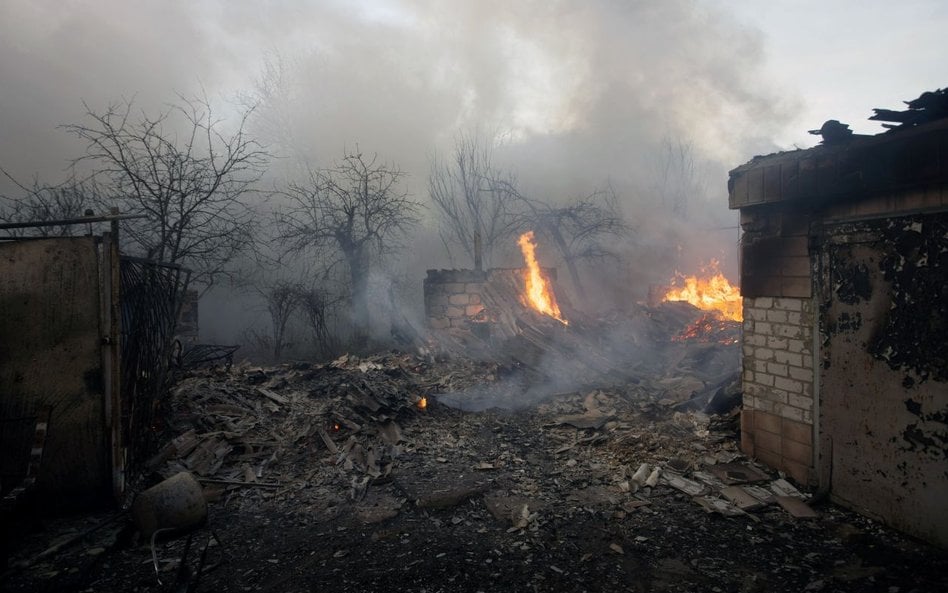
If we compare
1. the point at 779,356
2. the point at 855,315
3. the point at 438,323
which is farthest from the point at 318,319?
the point at 855,315

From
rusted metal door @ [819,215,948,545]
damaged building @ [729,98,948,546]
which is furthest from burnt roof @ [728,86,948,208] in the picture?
rusted metal door @ [819,215,948,545]

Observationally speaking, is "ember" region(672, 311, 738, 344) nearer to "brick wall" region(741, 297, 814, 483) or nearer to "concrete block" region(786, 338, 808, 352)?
"brick wall" region(741, 297, 814, 483)

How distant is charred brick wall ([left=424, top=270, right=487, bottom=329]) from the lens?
46.3 ft

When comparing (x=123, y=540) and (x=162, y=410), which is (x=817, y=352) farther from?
(x=162, y=410)

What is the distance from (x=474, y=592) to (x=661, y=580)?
58.2 inches

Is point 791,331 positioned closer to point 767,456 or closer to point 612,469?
point 767,456

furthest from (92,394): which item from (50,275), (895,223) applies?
(895,223)

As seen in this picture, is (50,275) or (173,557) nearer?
(173,557)

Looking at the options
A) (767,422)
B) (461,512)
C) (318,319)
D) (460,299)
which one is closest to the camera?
(461,512)

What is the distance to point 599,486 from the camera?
5547mm

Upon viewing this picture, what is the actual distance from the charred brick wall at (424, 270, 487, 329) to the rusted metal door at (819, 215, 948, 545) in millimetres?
9838

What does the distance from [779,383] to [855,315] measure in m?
1.16

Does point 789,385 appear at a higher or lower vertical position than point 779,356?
lower

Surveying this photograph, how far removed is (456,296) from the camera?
14125mm
